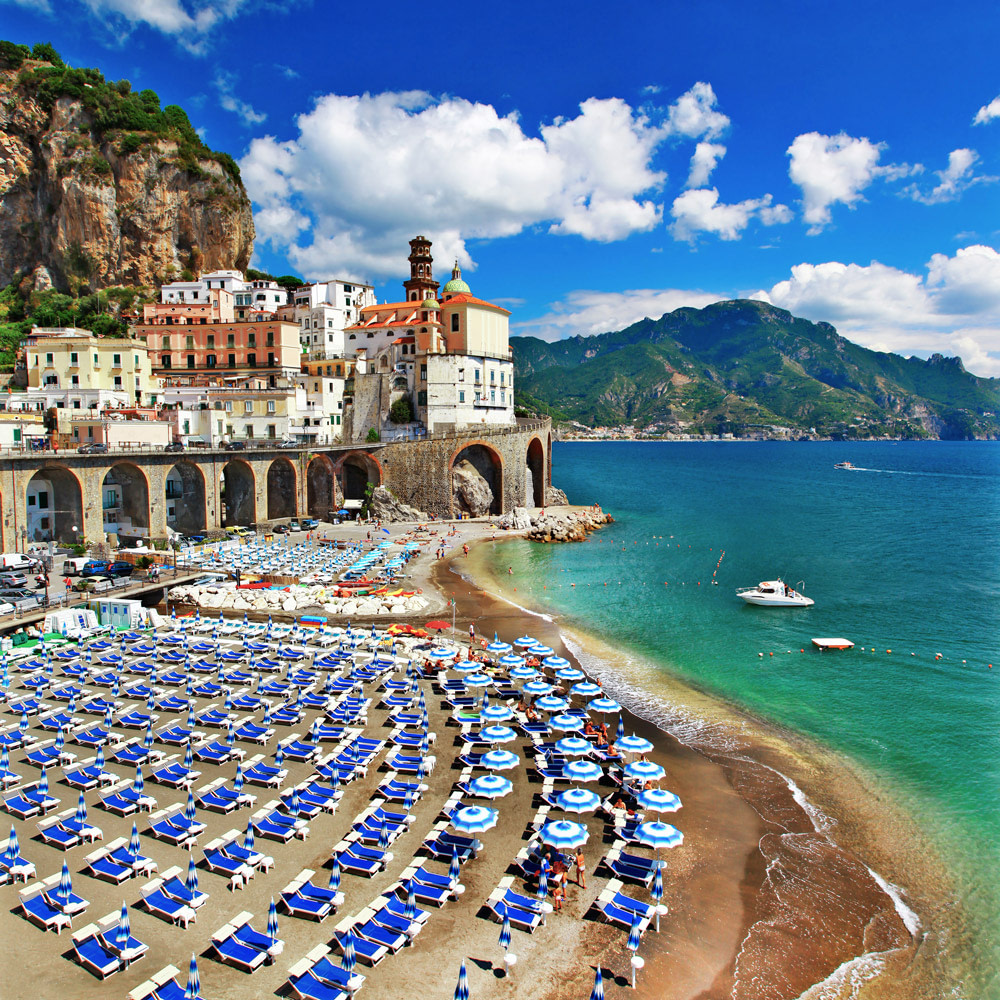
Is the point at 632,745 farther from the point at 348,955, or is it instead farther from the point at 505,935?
the point at 348,955

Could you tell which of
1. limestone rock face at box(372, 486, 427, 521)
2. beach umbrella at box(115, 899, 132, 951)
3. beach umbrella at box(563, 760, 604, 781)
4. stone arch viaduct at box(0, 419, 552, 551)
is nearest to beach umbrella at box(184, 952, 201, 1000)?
beach umbrella at box(115, 899, 132, 951)

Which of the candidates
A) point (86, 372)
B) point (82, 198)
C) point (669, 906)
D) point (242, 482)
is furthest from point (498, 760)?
point (82, 198)

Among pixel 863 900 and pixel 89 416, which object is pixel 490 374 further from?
pixel 863 900

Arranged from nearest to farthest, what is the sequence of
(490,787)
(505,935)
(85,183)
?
(505,935) < (490,787) < (85,183)

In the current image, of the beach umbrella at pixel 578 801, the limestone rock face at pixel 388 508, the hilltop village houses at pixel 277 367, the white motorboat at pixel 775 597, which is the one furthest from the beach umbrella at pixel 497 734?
the limestone rock face at pixel 388 508

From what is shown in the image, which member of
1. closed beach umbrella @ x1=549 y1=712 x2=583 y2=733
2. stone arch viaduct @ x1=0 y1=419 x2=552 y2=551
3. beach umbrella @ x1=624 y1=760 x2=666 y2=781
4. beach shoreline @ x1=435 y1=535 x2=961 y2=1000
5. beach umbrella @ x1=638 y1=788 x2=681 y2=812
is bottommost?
beach shoreline @ x1=435 y1=535 x2=961 y2=1000

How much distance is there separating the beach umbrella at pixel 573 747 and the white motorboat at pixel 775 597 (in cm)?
2545

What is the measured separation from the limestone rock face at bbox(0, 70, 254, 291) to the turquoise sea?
66.7m

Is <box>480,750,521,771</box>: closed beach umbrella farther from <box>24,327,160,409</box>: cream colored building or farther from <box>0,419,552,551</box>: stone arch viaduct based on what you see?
<box>24,327,160,409</box>: cream colored building

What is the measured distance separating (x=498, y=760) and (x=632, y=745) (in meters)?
4.46

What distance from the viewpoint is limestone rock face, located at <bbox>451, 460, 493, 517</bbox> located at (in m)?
69.6

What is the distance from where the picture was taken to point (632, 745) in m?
20.6

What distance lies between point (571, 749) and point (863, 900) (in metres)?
8.04

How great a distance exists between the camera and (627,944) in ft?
44.0
